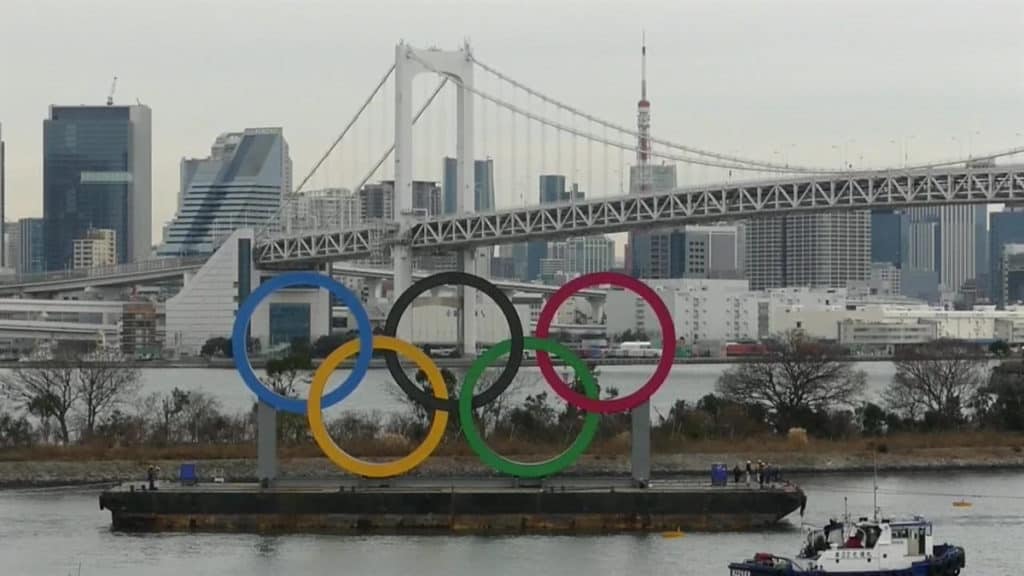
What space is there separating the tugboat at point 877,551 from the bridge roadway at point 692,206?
36.3 meters

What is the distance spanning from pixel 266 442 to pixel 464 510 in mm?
2345

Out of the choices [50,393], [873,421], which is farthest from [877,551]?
[50,393]

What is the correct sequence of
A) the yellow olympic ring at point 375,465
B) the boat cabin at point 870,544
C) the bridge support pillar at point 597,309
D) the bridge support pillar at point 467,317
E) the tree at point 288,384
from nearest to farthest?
1. the boat cabin at point 870,544
2. the yellow olympic ring at point 375,465
3. the tree at point 288,384
4. the bridge support pillar at point 467,317
5. the bridge support pillar at point 597,309

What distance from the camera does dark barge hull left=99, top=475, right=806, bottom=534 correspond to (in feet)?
84.9

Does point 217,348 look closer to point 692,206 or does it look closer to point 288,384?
point 692,206

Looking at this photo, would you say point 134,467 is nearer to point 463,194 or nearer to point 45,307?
point 463,194

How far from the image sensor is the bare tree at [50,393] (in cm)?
3691

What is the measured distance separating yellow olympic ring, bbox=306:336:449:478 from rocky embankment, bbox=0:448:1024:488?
12.3 ft

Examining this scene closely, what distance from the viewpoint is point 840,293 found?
373 ft

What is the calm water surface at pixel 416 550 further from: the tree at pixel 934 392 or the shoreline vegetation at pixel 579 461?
the tree at pixel 934 392

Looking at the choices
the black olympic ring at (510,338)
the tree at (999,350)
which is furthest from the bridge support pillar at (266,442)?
the tree at (999,350)

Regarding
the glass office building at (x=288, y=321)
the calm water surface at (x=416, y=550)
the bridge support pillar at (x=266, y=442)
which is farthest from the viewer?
the glass office building at (x=288, y=321)

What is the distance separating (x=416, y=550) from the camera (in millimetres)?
24500

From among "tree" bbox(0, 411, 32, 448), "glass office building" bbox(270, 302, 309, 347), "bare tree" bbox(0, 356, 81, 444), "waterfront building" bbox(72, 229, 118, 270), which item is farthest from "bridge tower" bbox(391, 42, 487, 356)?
"waterfront building" bbox(72, 229, 118, 270)
